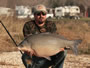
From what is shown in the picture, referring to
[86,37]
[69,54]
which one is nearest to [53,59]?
[69,54]

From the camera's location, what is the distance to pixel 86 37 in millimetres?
Result: 8711

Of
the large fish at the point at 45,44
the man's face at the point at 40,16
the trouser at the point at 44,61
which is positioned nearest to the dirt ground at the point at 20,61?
the trouser at the point at 44,61

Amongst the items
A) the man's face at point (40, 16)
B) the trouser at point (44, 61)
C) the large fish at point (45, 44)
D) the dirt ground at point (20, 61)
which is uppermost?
the man's face at point (40, 16)

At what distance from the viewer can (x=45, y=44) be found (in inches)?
111

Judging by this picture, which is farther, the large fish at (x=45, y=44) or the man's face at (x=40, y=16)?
the man's face at (x=40, y=16)

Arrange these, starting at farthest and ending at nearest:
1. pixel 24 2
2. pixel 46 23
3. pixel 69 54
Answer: pixel 24 2, pixel 69 54, pixel 46 23

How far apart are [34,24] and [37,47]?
25.5 inches

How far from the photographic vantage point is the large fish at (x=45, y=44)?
9.21ft

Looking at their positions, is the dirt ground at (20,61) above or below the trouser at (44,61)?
below

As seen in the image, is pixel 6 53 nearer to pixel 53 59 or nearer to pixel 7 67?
pixel 7 67

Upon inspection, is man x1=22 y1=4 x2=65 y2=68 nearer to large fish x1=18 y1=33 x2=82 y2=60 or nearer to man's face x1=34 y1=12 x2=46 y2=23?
man's face x1=34 y1=12 x2=46 y2=23

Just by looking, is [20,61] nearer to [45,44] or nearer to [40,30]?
[40,30]

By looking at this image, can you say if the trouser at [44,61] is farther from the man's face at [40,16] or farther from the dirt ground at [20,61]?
the dirt ground at [20,61]

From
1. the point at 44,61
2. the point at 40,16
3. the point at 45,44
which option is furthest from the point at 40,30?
the point at 45,44
